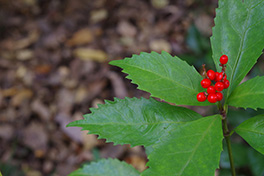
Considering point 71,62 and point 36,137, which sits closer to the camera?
point 36,137

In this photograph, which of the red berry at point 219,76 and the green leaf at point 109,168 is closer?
the red berry at point 219,76

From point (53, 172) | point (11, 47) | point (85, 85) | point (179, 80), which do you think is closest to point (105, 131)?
point (179, 80)

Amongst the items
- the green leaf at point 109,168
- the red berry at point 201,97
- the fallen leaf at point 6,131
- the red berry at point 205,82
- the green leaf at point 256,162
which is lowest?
the green leaf at point 256,162

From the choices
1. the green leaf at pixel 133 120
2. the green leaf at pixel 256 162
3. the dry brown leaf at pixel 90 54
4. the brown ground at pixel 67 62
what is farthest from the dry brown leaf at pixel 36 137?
the green leaf at pixel 133 120

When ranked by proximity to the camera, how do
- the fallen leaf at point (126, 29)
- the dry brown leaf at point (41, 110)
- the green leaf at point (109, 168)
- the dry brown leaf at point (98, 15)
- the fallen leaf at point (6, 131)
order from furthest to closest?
the dry brown leaf at point (98, 15), the fallen leaf at point (126, 29), the dry brown leaf at point (41, 110), the fallen leaf at point (6, 131), the green leaf at point (109, 168)

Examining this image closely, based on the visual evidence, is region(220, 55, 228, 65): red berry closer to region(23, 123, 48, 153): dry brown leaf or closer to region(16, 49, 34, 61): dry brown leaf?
region(23, 123, 48, 153): dry brown leaf

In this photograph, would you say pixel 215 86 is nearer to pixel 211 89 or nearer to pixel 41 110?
pixel 211 89

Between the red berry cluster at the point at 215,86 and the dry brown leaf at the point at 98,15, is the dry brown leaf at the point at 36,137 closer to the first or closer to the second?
the dry brown leaf at the point at 98,15

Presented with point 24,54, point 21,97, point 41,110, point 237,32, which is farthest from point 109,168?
point 24,54

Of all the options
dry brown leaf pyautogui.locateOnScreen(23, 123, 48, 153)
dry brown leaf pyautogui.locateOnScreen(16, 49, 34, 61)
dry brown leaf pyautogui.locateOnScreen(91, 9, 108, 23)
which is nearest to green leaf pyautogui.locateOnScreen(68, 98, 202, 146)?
dry brown leaf pyautogui.locateOnScreen(23, 123, 48, 153)
